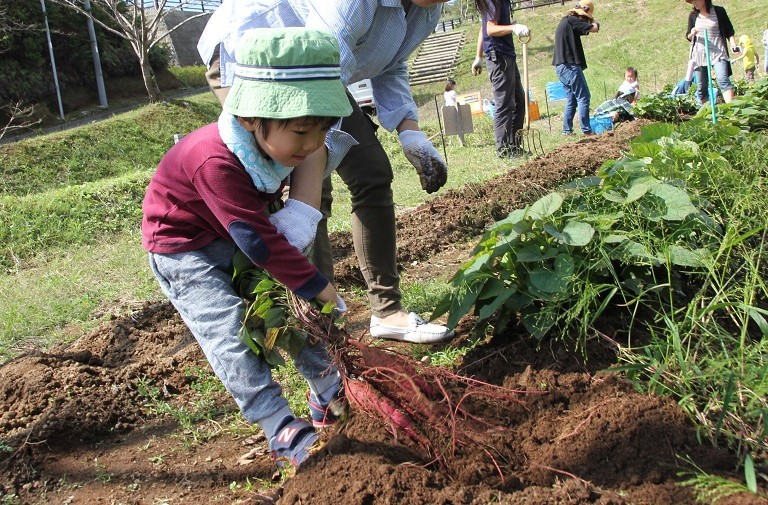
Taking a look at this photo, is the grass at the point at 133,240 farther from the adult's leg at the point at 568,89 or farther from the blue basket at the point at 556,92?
the blue basket at the point at 556,92

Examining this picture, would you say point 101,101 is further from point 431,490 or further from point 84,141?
point 431,490

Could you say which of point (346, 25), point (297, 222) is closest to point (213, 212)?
point (297, 222)

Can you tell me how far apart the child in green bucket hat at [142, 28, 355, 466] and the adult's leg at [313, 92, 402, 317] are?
0.47m

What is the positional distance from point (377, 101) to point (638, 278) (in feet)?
4.28

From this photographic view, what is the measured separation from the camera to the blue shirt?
8.05 ft

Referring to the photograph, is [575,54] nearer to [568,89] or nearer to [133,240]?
[568,89]

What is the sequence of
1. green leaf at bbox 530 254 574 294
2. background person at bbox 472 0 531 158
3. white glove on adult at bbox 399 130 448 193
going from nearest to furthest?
1. green leaf at bbox 530 254 574 294
2. white glove on adult at bbox 399 130 448 193
3. background person at bbox 472 0 531 158

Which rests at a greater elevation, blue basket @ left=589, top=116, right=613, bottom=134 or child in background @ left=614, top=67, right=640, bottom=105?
child in background @ left=614, top=67, right=640, bottom=105

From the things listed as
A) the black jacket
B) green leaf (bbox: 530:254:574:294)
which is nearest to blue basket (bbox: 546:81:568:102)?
the black jacket

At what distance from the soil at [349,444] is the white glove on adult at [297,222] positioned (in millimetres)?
537

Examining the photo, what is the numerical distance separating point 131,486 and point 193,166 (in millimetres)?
1057

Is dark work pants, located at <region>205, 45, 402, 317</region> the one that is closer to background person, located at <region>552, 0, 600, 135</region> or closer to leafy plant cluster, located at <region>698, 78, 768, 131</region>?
leafy plant cluster, located at <region>698, 78, 768, 131</region>

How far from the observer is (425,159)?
2873mm

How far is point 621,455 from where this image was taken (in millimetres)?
1833
